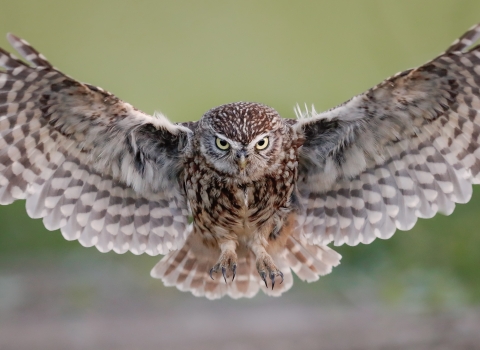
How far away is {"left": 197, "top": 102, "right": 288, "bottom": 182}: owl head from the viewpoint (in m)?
3.91

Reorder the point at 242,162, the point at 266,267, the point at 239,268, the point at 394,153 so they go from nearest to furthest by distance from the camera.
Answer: the point at 242,162 < the point at 394,153 < the point at 266,267 < the point at 239,268

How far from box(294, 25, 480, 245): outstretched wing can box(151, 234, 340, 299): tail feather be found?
1.02ft

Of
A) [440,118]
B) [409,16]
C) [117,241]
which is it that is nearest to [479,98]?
[440,118]

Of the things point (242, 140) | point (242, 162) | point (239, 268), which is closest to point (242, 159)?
point (242, 162)

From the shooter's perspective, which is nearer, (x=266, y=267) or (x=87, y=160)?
(x=87, y=160)

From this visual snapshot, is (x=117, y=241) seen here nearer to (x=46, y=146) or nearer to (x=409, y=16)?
(x=46, y=146)

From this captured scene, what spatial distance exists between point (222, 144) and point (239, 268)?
112 centimetres

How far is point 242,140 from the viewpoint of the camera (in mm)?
3910

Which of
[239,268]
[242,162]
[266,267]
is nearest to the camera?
[242,162]

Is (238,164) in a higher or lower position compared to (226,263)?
higher

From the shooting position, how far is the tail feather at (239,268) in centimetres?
477

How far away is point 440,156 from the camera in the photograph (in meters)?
4.00

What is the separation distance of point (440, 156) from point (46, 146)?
2.23 m

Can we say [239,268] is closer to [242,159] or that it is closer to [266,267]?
[266,267]
